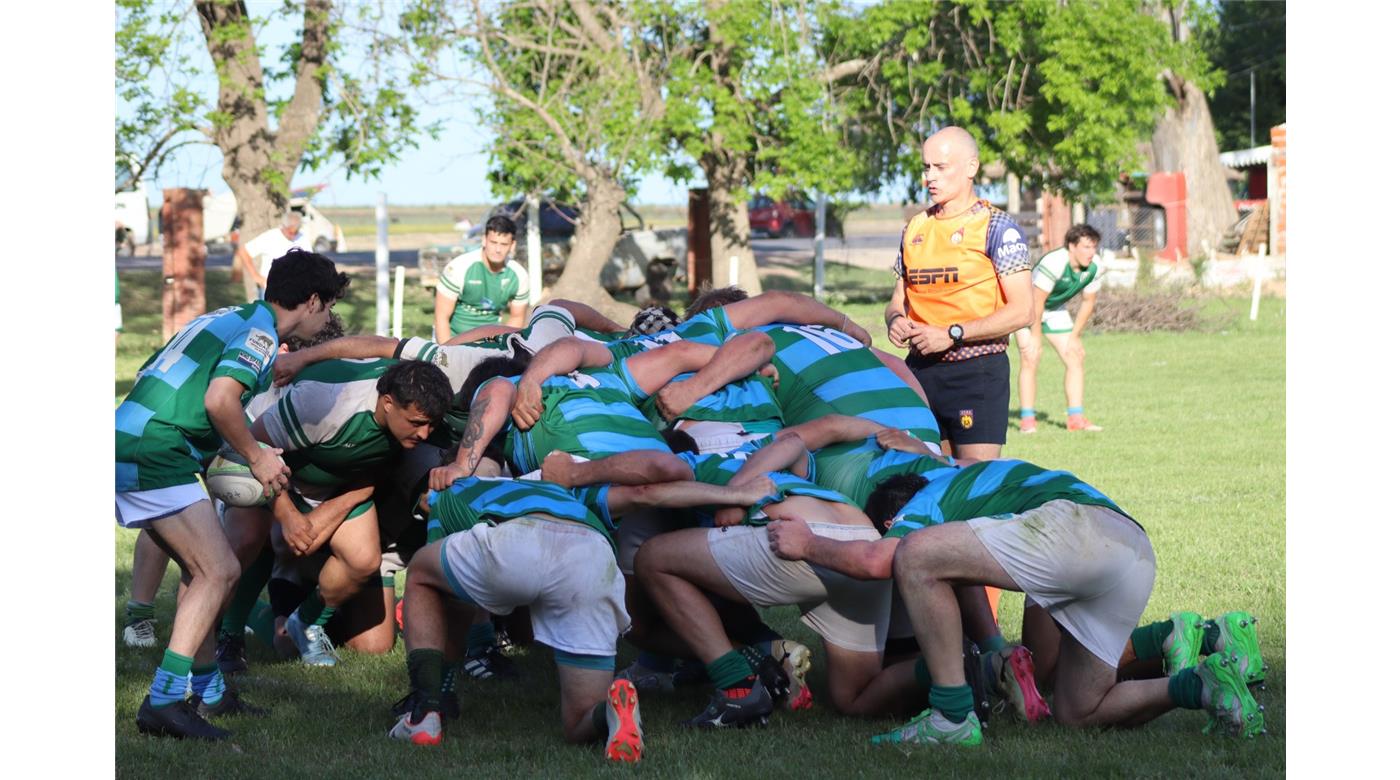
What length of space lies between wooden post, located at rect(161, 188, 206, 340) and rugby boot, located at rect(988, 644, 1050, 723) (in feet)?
59.5

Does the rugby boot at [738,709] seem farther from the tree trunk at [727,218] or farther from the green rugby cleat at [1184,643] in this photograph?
the tree trunk at [727,218]

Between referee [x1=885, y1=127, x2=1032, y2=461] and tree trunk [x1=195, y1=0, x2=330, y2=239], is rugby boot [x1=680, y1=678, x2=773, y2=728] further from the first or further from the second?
tree trunk [x1=195, y1=0, x2=330, y2=239]

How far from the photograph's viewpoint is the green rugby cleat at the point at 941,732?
4.64 m

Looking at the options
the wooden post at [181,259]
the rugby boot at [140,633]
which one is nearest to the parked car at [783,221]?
the wooden post at [181,259]

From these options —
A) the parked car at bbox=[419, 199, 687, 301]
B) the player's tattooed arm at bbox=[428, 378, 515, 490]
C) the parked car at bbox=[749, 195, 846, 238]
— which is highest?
the parked car at bbox=[749, 195, 846, 238]

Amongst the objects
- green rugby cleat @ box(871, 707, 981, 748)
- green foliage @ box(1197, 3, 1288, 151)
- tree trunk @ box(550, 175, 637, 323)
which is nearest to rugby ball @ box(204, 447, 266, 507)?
green rugby cleat @ box(871, 707, 981, 748)

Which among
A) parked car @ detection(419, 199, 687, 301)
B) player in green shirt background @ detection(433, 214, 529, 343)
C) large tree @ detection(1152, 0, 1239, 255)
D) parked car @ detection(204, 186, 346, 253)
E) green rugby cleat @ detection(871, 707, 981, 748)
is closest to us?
green rugby cleat @ detection(871, 707, 981, 748)

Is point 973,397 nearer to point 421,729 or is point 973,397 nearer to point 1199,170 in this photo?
point 421,729

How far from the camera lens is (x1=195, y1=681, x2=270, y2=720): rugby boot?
5227mm

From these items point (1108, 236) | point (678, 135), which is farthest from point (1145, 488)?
point (1108, 236)

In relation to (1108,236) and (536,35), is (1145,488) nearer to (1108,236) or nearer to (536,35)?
(536,35)

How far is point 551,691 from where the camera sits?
18.6 feet

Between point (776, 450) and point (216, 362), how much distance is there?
1.86 m

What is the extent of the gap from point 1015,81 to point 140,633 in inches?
842
